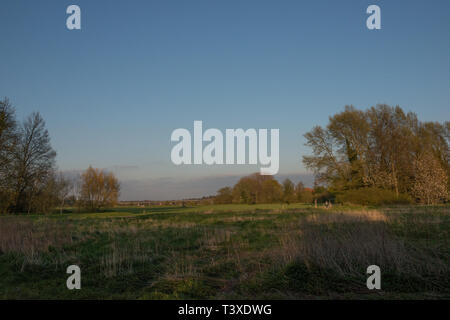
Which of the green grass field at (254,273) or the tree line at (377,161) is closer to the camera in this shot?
the green grass field at (254,273)

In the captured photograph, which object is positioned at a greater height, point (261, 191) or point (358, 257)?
point (358, 257)

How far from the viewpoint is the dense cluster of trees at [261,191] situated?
219ft

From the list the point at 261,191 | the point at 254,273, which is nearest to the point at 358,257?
the point at 254,273

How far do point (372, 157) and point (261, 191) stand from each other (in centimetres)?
3373

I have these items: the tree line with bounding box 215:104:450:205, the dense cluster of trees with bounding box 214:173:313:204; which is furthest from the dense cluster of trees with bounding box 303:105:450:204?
the dense cluster of trees with bounding box 214:173:313:204

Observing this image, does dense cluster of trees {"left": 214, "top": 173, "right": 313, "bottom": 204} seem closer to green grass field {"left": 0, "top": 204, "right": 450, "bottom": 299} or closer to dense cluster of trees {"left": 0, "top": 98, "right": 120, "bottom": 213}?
dense cluster of trees {"left": 0, "top": 98, "right": 120, "bottom": 213}

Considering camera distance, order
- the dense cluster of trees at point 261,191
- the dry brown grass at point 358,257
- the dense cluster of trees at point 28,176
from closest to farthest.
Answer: the dry brown grass at point 358,257
the dense cluster of trees at point 28,176
the dense cluster of trees at point 261,191

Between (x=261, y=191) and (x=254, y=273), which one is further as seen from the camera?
(x=261, y=191)

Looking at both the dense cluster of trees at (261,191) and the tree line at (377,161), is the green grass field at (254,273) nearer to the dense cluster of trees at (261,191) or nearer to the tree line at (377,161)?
the tree line at (377,161)

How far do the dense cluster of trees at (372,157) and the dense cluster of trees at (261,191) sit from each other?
21.6 metres

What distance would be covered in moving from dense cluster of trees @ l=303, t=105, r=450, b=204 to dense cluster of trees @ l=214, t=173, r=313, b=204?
71.0ft

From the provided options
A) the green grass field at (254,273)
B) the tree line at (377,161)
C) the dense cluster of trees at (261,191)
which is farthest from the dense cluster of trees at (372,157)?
the green grass field at (254,273)

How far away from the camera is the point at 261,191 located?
7188 cm

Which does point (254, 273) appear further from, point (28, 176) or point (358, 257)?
point (28, 176)
